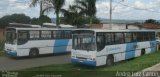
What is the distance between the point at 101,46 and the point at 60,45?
27.8 feet

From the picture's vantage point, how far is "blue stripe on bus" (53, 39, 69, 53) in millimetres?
26156

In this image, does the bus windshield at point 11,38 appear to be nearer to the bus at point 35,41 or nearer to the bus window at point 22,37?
the bus at point 35,41

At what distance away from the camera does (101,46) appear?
18750 millimetres

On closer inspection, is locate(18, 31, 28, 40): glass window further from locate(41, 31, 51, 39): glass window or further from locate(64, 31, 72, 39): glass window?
locate(64, 31, 72, 39): glass window

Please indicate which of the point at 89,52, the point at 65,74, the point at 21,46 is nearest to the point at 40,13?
the point at 21,46

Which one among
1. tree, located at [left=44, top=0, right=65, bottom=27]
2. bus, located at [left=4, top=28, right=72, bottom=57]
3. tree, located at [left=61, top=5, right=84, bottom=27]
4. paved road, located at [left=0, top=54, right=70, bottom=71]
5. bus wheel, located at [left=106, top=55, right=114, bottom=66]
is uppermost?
tree, located at [left=44, top=0, right=65, bottom=27]

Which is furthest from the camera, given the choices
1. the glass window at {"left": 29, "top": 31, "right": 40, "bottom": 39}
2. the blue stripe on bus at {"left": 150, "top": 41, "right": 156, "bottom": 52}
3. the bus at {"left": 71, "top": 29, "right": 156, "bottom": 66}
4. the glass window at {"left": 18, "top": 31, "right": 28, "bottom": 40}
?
the blue stripe on bus at {"left": 150, "top": 41, "right": 156, "bottom": 52}

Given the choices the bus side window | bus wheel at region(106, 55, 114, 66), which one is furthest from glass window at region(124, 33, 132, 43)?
the bus side window

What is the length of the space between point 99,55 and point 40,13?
17263mm

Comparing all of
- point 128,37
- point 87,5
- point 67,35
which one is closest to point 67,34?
point 67,35

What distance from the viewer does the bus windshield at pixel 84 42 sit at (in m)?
18.3

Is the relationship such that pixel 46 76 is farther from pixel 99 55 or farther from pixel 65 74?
pixel 99 55

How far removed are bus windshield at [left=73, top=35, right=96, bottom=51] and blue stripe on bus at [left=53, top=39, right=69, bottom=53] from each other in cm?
709

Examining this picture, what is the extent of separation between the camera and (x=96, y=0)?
4447 cm
